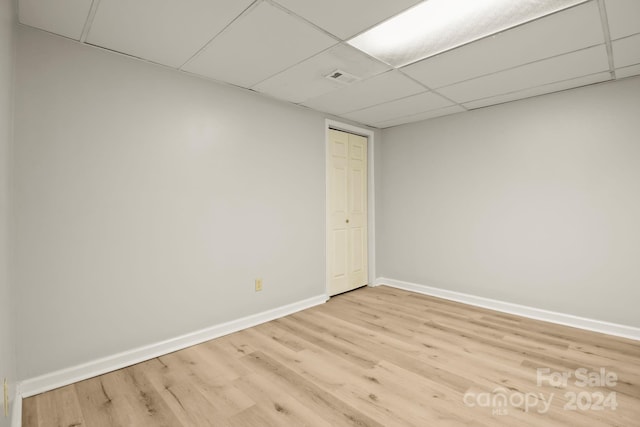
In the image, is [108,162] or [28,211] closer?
[28,211]

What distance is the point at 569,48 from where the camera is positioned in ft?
7.68

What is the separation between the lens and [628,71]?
2756 mm

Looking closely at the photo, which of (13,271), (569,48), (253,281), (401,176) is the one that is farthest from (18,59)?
(401,176)

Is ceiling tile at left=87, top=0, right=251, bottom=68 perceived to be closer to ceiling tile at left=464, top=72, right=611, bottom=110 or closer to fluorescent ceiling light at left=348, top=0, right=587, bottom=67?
fluorescent ceiling light at left=348, top=0, right=587, bottom=67

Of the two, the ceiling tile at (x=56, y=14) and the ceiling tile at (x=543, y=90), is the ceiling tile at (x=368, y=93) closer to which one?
the ceiling tile at (x=543, y=90)

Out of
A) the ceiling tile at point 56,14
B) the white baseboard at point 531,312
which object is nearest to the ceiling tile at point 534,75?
the white baseboard at point 531,312

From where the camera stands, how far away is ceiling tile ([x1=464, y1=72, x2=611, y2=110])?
2.91 m

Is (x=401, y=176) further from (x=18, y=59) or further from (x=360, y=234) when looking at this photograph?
(x=18, y=59)

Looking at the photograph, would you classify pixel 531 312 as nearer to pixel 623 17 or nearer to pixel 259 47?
pixel 623 17

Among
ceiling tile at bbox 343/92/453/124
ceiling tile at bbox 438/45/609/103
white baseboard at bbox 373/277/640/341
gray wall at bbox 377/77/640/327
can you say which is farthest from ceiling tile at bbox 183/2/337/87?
white baseboard at bbox 373/277/640/341

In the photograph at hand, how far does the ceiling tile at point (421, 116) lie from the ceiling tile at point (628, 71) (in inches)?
55.5

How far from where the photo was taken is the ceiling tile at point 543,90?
291 cm

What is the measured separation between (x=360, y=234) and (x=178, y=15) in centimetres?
355

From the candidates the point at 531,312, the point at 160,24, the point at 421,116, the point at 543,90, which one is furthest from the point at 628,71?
the point at 160,24
